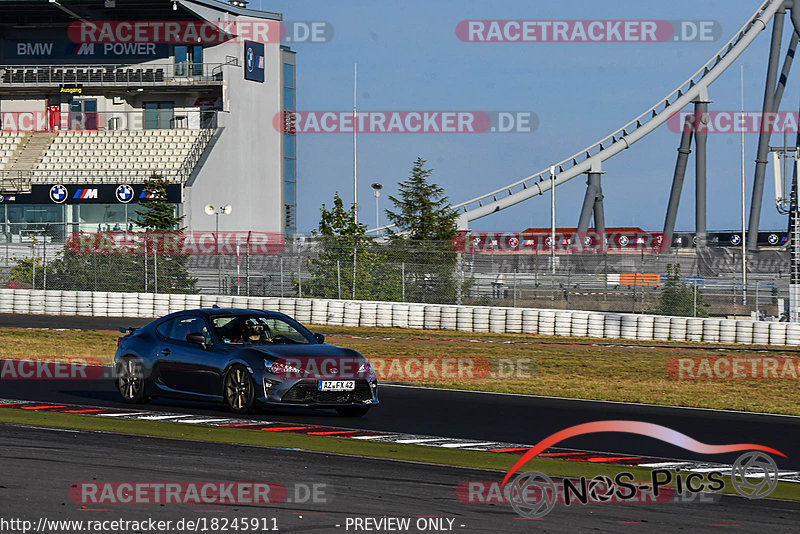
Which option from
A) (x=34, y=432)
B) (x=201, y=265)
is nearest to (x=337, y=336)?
(x=201, y=265)

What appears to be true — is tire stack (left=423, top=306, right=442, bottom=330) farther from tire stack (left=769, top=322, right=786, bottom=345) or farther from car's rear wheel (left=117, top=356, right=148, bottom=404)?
car's rear wheel (left=117, top=356, right=148, bottom=404)

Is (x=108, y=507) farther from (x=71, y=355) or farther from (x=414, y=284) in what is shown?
(x=414, y=284)

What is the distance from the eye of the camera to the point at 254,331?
13.0m

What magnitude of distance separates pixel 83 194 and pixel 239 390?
39290 millimetres

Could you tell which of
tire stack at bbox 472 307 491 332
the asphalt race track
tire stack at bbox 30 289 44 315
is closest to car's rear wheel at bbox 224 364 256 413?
the asphalt race track

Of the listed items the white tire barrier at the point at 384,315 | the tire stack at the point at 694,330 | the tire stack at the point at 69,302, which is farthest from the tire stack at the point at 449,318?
the tire stack at the point at 69,302

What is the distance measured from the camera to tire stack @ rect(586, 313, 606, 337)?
29500 millimetres

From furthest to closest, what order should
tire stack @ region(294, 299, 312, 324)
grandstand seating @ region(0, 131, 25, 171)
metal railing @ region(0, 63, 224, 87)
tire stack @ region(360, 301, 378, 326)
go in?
metal railing @ region(0, 63, 224, 87) → grandstand seating @ region(0, 131, 25, 171) → tire stack @ region(294, 299, 312, 324) → tire stack @ region(360, 301, 378, 326)

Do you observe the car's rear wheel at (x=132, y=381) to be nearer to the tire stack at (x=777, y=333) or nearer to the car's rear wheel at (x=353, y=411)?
the car's rear wheel at (x=353, y=411)

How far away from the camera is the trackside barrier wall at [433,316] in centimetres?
2878

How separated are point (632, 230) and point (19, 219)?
5605 cm

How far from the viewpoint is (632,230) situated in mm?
93125

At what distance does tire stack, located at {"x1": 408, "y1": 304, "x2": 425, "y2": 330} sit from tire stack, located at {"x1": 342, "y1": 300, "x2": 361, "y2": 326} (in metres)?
1.46

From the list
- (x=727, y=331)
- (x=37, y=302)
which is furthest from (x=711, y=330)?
(x=37, y=302)
